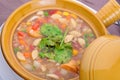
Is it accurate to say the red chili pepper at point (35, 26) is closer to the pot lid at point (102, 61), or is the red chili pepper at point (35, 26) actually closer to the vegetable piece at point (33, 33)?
the vegetable piece at point (33, 33)

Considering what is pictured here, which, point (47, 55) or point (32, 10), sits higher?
point (32, 10)

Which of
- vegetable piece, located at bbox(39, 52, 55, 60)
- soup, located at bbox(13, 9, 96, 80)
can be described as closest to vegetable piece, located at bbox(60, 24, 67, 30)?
soup, located at bbox(13, 9, 96, 80)

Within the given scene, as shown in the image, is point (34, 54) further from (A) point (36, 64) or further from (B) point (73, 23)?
(B) point (73, 23)

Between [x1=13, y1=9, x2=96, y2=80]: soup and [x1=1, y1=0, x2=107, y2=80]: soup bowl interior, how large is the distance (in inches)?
0.6

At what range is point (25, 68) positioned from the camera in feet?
2.65

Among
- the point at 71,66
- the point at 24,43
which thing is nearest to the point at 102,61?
the point at 71,66

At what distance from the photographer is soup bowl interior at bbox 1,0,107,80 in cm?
79

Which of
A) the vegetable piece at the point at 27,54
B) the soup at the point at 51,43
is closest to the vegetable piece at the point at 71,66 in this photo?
the soup at the point at 51,43

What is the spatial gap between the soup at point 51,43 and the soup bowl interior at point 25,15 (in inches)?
0.6

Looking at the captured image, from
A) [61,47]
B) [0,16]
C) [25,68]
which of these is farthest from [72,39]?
[0,16]

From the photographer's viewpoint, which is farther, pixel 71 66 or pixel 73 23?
pixel 73 23

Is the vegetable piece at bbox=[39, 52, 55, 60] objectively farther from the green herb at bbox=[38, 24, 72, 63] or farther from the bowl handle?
the bowl handle

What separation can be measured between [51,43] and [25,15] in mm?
157

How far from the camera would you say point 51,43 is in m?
0.82
